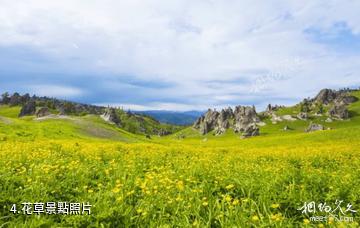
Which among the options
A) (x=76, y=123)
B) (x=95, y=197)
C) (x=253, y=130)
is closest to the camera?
(x=95, y=197)

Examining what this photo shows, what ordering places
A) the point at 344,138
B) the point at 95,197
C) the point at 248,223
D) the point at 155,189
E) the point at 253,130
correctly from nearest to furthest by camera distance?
1. the point at 248,223
2. the point at 95,197
3. the point at 155,189
4. the point at 344,138
5. the point at 253,130

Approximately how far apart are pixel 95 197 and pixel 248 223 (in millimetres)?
4372

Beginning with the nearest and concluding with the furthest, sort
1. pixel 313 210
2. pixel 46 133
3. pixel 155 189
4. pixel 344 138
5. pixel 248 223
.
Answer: pixel 248 223
pixel 313 210
pixel 155 189
pixel 46 133
pixel 344 138

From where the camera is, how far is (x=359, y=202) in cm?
1034

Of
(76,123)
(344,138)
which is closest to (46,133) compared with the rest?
(76,123)

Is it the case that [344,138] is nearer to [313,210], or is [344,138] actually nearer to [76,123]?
[76,123]

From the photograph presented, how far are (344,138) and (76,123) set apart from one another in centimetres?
5644

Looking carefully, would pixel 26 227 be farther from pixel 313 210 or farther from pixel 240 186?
pixel 313 210

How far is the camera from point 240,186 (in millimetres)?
11844

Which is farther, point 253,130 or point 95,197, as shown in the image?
point 253,130

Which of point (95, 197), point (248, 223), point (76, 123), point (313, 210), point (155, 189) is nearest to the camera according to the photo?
point (248, 223)

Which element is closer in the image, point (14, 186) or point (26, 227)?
point (26, 227)

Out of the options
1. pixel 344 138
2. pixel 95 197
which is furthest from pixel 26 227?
pixel 344 138

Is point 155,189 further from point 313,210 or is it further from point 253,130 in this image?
point 253,130
